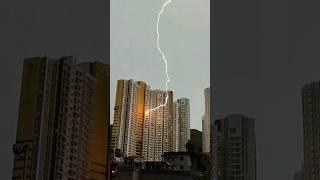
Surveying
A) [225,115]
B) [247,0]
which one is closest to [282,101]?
[225,115]

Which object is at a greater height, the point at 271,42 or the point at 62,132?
the point at 271,42

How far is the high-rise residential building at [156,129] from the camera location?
5.68m

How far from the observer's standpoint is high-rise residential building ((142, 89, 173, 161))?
5.68 m

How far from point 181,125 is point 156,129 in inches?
13.2

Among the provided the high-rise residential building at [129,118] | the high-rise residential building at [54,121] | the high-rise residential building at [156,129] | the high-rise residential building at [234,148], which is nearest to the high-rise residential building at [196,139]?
the high-rise residential building at [156,129]

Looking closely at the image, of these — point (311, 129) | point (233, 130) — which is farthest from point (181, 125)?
point (311, 129)

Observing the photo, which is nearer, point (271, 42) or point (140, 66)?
point (271, 42)

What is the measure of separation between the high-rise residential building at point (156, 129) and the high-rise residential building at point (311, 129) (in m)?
1.88

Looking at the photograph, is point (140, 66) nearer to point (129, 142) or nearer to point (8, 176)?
point (129, 142)

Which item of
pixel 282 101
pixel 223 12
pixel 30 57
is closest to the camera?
pixel 30 57

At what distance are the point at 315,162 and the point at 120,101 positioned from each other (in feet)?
7.31

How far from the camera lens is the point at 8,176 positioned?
310 cm

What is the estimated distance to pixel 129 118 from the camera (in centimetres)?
548

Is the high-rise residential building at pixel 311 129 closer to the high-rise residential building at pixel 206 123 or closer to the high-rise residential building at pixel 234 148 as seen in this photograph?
the high-rise residential building at pixel 234 148
